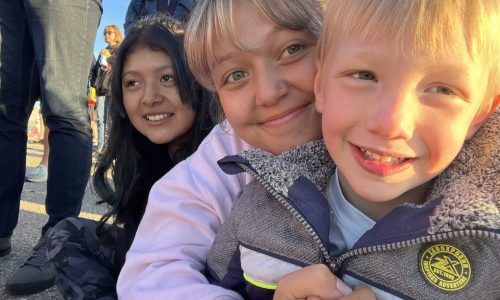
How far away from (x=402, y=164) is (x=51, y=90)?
1.53 m

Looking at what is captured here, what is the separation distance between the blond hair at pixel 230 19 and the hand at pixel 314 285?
0.58m

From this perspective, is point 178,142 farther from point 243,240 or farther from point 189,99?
point 243,240

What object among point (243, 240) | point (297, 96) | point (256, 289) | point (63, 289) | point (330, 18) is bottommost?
point (63, 289)

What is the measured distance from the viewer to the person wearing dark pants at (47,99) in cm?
199

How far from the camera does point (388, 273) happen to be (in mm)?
921

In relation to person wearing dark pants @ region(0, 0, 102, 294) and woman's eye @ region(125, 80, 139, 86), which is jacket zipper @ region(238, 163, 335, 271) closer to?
woman's eye @ region(125, 80, 139, 86)

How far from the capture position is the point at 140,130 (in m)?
1.95

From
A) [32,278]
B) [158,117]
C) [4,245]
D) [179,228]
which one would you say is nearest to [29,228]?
[4,245]

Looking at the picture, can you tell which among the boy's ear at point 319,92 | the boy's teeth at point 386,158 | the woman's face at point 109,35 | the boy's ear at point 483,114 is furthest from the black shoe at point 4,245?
the woman's face at point 109,35

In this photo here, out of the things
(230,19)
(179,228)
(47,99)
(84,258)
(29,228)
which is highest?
(230,19)

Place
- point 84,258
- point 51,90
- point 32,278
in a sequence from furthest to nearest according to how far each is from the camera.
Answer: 1. point 51,90
2. point 32,278
3. point 84,258

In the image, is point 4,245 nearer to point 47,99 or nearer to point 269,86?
point 47,99

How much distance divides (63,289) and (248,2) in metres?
1.07

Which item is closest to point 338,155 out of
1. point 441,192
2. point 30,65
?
point 441,192
